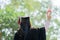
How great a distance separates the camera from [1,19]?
1601 millimetres

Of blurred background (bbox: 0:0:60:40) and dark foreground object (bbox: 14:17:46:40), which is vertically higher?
blurred background (bbox: 0:0:60:40)

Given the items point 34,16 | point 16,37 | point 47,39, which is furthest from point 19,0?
point 47,39

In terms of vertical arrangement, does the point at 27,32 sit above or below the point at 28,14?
below

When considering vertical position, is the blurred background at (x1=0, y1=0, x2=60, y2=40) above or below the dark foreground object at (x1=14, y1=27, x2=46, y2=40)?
above

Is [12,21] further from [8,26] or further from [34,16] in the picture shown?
[34,16]

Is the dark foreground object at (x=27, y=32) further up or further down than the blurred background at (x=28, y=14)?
further down

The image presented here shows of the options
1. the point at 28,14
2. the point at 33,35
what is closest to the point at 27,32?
the point at 33,35

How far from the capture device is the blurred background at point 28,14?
5.24ft

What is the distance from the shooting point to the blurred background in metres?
1.60

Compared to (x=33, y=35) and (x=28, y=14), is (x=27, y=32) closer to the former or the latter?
(x=33, y=35)

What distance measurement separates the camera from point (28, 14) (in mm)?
1640

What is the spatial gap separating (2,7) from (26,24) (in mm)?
310

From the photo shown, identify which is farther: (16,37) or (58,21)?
(58,21)

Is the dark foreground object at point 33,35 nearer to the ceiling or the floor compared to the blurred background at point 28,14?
nearer to the floor
